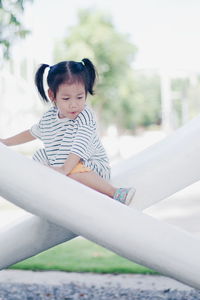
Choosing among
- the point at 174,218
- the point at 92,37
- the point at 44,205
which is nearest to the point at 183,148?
the point at 44,205

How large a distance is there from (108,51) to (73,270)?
40.9 m

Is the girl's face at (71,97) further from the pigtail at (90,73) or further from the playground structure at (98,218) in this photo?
the playground structure at (98,218)

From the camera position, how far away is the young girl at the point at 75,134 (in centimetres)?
316

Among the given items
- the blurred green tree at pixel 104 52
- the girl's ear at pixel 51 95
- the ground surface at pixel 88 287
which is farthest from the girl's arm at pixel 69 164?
the blurred green tree at pixel 104 52

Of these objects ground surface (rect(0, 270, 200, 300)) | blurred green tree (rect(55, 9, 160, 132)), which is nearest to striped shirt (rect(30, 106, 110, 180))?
ground surface (rect(0, 270, 200, 300))

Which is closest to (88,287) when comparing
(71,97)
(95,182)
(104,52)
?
(95,182)

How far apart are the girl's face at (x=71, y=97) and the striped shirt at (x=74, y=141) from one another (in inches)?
2.0

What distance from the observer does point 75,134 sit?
3230mm

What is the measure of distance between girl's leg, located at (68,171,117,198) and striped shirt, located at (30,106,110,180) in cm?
6

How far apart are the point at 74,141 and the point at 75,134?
77 mm

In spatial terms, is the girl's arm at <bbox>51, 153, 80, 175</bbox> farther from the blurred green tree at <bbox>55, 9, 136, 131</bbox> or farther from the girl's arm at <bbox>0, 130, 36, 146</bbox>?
the blurred green tree at <bbox>55, 9, 136, 131</bbox>

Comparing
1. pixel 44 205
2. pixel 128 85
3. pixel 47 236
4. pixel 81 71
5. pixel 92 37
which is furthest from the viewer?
pixel 128 85

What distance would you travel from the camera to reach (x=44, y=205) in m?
2.79

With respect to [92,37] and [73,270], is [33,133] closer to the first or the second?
[73,270]
